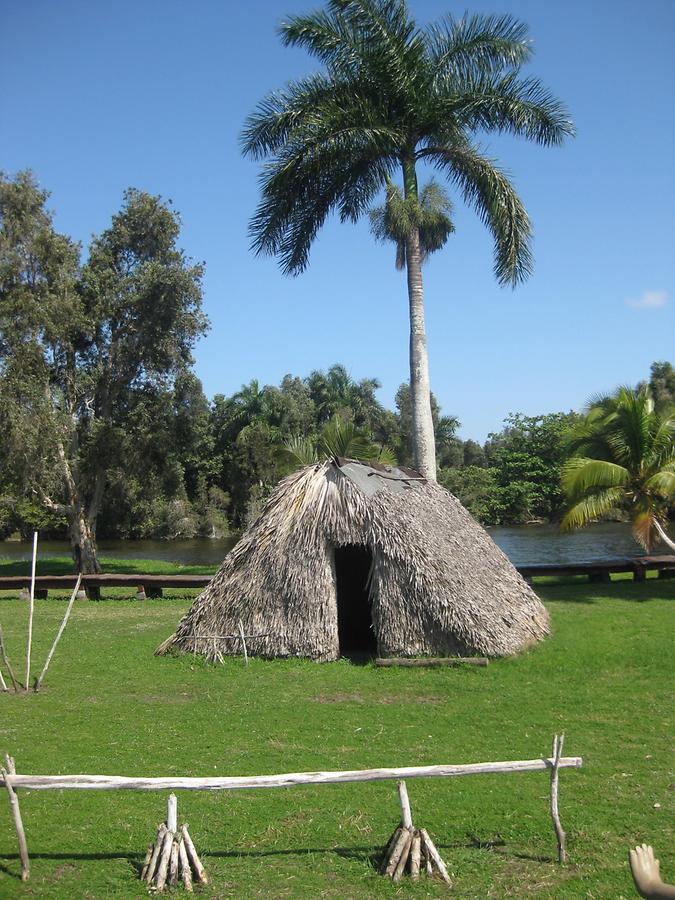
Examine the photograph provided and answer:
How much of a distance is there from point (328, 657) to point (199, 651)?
6.73 ft

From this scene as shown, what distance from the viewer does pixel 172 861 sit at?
5.86m

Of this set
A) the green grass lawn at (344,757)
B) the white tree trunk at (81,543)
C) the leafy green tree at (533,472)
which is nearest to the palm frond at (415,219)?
the green grass lawn at (344,757)

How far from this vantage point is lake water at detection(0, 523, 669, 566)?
31609 millimetres

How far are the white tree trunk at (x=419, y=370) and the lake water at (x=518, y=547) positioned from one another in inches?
403

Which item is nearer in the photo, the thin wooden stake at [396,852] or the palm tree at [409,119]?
the thin wooden stake at [396,852]

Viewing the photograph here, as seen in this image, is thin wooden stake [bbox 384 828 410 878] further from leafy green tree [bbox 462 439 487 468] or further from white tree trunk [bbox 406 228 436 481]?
leafy green tree [bbox 462 439 487 468]

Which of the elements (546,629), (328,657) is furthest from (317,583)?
(546,629)

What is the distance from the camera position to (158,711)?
10109 mm

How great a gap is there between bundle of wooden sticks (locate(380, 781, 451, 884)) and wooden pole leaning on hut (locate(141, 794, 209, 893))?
4.57 feet

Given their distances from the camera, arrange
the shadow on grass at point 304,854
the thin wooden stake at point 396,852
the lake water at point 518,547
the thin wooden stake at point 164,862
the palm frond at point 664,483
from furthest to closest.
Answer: the lake water at point 518,547 → the palm frond at point 664,483 → the shadow on grass at point 304,854 → the thin wooden stake at point 396,852 → the thin wooden stake at point 164,862

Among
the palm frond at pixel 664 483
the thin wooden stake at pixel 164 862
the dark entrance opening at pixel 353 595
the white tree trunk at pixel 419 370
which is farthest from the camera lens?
the white tree trunk at pixel 419 370

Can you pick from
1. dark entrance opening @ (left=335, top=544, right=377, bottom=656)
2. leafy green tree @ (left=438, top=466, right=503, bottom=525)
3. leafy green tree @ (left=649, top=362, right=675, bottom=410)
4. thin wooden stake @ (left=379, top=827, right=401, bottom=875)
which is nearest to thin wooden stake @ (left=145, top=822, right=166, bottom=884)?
thin wooden stake @ (left=379, top=827, right=401, bottom=875)

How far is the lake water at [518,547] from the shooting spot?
104 ft

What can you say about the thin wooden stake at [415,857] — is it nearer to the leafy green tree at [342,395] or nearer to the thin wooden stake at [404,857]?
the thin wooden stake at [404,857]
